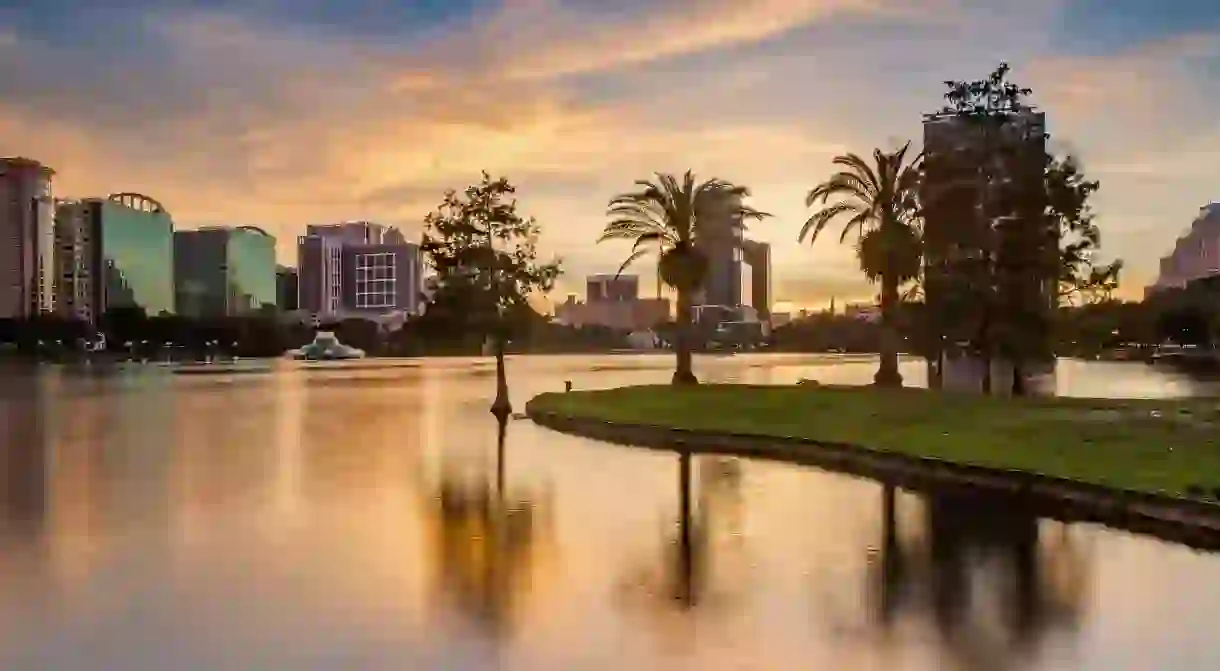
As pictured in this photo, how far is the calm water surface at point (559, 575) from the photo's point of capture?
28.3 feet

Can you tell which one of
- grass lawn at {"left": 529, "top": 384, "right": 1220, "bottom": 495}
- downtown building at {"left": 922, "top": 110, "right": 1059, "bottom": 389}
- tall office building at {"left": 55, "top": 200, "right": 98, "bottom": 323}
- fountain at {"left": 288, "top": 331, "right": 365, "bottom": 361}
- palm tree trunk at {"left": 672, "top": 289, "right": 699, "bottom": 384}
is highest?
tall office building at {"left": 55, "top": 200, "right": 98, "bottom": 323}

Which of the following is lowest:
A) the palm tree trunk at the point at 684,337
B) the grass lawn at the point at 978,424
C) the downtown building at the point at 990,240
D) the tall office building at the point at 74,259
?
the grass lawn at the point at 978,424

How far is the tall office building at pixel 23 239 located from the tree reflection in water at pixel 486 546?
165265 mm

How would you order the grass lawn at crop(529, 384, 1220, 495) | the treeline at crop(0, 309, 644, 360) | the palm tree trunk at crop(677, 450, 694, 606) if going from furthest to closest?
the treeline at crop(0, 309, 644, 360), the grass lawn at crop(529, 384, 1220, 495), the palm tree trunk at crop(677, 450, 694, 606)

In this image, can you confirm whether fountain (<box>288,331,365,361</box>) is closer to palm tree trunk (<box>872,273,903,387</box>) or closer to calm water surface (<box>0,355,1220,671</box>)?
palm tree trunk (<box>872,273,903,387</box>)

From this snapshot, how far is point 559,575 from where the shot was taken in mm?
11297

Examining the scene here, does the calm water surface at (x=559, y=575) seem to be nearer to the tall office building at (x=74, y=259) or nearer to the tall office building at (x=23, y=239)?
the tall office building at (x=23, y=239)

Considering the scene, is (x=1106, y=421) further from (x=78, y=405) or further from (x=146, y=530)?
(x=78, y=405)

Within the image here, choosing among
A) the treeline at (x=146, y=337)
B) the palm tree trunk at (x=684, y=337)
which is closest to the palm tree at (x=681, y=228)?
the palm tree trunk at (x=684, y=337)

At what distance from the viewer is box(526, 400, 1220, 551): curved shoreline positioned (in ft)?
45.8

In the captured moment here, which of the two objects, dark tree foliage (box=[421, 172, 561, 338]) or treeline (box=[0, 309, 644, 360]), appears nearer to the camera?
dark tree foliage (box=[421, 172, 561, 338])

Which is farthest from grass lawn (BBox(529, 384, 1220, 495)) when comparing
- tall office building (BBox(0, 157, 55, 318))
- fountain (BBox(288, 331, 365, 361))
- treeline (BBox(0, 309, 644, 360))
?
tall office building (BBox(0, 157, 55, 318))

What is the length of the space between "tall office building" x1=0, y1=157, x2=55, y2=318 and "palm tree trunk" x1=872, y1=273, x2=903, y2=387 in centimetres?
15359

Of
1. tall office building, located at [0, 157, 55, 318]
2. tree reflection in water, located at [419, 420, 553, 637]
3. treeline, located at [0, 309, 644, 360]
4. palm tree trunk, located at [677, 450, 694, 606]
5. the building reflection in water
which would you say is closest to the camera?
tree reflection in water, located at [419, 420, 553, 637]
